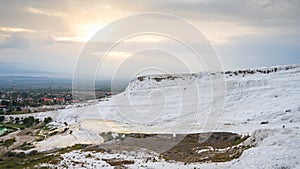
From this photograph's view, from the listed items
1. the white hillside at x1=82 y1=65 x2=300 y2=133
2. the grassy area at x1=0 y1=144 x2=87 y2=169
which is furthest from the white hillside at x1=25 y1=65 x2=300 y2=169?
the grassy area at x1=0 y1=144 x2=87 y2=169

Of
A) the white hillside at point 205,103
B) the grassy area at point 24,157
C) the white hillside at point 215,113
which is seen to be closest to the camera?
the white hillside at point 215,113

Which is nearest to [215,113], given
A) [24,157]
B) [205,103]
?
[205,103]

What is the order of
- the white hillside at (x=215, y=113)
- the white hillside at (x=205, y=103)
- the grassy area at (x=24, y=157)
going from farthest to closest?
1. the white hillside at (x=205, y=103)
2. the grassy area at (x=24, y=157)
3. the white hillside at (x=215, y=113)

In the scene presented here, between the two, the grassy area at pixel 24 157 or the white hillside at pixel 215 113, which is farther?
the grassy area at pixel 24 157

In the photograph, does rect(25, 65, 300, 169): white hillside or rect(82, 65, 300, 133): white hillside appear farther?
rect(82, 65, 300, 133): white hillside

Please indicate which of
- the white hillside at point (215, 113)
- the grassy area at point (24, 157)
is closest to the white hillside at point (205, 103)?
the white hillside at point (215, 113)

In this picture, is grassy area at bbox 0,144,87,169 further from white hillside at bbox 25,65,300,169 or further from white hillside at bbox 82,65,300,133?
white hillside at bbox 82,65,300,133

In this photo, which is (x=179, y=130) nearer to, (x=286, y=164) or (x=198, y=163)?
(x=198, y=163)

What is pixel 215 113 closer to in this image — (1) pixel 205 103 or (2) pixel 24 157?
(1) pixel 205 103

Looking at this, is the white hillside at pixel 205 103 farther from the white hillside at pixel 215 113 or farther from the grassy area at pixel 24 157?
the grassy area at pixel 24 157

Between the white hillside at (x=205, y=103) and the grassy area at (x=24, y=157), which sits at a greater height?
the white hillside at (x=205, y=103)

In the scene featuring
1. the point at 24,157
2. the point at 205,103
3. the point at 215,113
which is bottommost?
the point at 24,157
